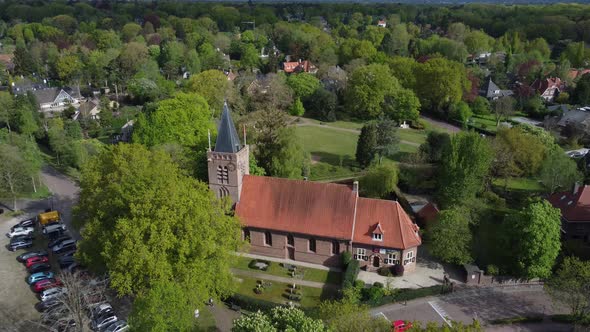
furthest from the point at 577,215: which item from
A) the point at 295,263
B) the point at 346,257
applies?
the point at 295,263

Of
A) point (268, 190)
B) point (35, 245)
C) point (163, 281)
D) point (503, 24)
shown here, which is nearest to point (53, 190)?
point (35, 245)

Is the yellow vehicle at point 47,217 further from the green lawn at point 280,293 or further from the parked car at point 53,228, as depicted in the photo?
the green lawn at point 280,293

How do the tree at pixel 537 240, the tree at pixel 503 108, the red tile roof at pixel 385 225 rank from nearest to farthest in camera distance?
the tree at pixel 537 240, the red tile roof at pixel 385 225, the tree at pixel 503 108

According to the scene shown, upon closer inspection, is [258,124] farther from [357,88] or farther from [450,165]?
[357,88]

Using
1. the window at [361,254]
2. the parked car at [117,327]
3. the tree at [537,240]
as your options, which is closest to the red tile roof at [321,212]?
the window at [361,254]

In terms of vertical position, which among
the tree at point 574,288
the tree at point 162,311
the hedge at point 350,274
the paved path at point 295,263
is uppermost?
the tree at point 162,311

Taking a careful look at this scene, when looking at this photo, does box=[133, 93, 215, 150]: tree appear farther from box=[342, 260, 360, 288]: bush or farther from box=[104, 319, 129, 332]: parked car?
box=[104, 319, 129, 332]: parked car
